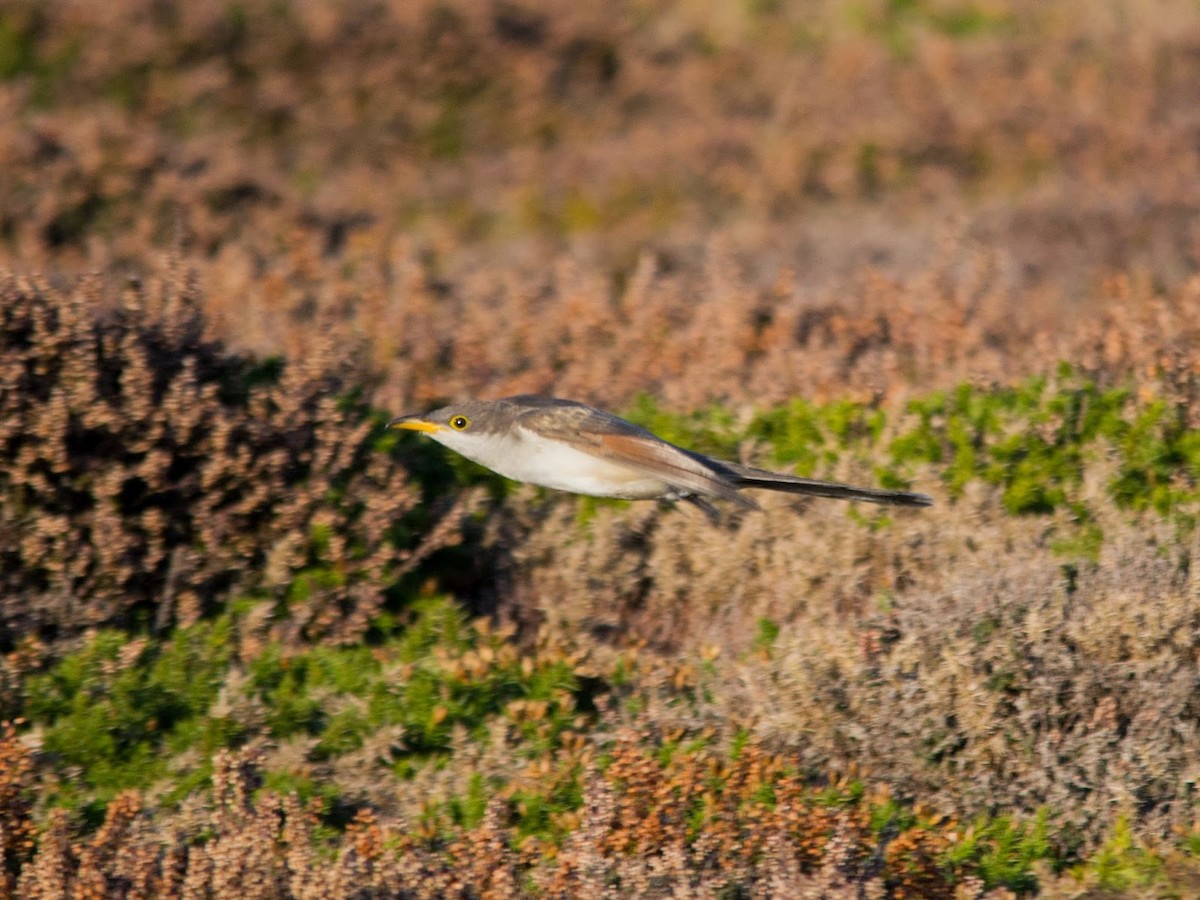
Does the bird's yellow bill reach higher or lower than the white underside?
higher

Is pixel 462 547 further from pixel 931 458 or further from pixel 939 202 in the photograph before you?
pixel 939 202

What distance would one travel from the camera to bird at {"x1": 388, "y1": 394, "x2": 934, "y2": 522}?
5656mm

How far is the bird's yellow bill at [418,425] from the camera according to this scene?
6164mm

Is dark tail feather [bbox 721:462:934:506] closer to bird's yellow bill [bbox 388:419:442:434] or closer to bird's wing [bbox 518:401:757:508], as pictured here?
bird's wing [bbox 518:401:757:508]

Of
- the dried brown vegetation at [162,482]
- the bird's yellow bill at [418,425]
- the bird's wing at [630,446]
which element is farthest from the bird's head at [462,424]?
the dried brown vegetation at [162,482]

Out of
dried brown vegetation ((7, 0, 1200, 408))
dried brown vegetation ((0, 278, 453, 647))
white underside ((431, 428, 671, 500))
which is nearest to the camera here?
white underside ((431, 428, 671, 500))

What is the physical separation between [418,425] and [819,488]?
161 centimetres

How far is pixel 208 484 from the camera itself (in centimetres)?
686

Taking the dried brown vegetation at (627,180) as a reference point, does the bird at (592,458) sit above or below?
below

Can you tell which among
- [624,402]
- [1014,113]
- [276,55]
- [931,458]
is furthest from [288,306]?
[1014,113]

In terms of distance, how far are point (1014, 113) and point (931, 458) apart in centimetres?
889

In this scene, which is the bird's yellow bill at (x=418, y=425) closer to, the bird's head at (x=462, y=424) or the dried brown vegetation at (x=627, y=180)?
the bird's head at (x=462, y=424)

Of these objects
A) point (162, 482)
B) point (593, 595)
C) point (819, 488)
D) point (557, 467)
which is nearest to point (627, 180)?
point (593, 595)

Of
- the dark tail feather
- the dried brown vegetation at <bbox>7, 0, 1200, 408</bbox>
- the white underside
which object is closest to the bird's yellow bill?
the white underside
